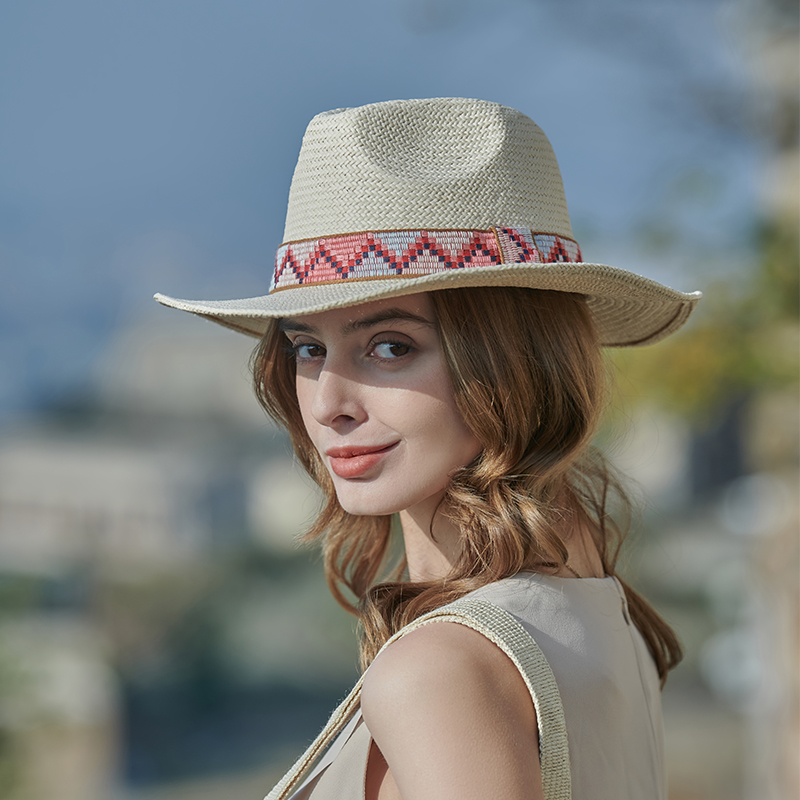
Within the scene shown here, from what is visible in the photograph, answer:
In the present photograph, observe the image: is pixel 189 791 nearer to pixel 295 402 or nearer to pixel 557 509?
pixel 295 402

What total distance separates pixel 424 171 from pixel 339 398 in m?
0.41

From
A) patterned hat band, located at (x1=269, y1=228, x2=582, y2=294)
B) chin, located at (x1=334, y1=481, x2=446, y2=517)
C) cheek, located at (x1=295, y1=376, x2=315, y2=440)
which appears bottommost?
chin, located at (x1=334, y1=481, x2=446, y2=517)

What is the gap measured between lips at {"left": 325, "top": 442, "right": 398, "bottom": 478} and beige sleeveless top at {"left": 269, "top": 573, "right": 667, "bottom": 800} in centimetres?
28

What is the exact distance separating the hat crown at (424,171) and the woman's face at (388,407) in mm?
154

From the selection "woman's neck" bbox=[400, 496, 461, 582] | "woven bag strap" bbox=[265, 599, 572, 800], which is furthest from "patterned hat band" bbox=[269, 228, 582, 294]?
"woven bag strap" bbox=[265, 599, 572, 800]

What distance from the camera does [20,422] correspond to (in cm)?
554

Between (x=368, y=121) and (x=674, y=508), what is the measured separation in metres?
5.96

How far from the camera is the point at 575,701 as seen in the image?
4.14ft

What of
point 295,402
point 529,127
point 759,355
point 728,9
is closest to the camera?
point 529,127

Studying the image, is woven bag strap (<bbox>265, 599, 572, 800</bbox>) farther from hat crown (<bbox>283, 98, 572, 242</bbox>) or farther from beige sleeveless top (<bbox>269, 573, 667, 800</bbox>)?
hat crown (<bbox>283, 98, 572, 242</bbox>)

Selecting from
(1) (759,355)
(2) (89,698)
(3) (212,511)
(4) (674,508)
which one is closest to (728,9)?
(1) (759,355)

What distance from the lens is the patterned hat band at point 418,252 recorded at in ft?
4.71

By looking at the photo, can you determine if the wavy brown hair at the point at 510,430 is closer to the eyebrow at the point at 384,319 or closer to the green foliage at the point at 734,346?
the eyebrow at the point at 384,319

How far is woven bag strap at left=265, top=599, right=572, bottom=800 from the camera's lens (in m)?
1.17
